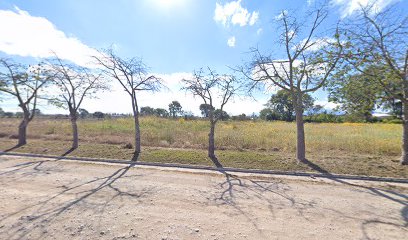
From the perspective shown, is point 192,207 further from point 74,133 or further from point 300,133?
point 74,133

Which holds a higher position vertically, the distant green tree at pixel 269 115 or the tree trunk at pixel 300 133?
the distant green tree at pixel 269 115

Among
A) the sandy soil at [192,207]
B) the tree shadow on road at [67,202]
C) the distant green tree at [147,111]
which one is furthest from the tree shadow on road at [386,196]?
the distant green tree at [147,111]

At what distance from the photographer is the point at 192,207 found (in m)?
4.50

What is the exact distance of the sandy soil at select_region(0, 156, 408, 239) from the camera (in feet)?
11.5

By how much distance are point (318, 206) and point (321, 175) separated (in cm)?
301

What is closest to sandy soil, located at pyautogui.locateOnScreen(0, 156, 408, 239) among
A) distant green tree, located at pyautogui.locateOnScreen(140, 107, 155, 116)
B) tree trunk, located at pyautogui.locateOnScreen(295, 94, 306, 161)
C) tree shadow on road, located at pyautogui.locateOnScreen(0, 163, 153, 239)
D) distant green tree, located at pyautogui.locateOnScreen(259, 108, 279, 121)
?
tree shadow on road, located at pyautogui.locateOnScreen(0, 163, 153, 239)

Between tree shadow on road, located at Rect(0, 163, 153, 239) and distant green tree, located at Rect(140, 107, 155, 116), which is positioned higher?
distant green tree, located at Rect(140, 107, 155, 116)

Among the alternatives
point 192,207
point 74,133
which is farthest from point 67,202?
point 74,133

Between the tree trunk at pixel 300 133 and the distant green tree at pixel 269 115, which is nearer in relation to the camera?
the tree trunk at pixel 300 133

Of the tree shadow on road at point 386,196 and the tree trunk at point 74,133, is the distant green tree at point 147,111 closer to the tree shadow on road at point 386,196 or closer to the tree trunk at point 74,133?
the tree trunk at point 74,133

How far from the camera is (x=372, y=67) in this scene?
714cm

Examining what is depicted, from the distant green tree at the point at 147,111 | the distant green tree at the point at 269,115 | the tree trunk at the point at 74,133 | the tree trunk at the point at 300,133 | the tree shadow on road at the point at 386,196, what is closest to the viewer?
the tree shadow on road at the point at 386,196

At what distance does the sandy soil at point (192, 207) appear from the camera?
3510mm

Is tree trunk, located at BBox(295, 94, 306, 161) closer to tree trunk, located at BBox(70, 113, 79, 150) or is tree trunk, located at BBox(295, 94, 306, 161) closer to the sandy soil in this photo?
the sandy soil
